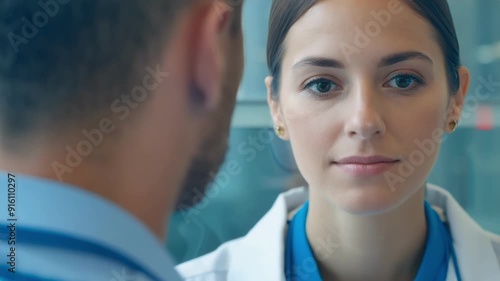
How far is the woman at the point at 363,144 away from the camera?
60cm

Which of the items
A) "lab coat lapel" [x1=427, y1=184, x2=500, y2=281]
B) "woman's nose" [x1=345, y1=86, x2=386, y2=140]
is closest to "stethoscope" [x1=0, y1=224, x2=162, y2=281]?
"woman's nose" [x1=345, y1=86, x2=386, y2=140]

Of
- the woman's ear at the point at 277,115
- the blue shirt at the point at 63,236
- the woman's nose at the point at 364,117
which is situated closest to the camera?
the blue shirt at the point at 63,236

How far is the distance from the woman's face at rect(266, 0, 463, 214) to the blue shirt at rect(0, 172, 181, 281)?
1.18 feet

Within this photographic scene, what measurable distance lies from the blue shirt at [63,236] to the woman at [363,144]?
0.36 metres

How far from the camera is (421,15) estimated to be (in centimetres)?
62

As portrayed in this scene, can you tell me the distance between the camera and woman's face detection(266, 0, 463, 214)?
600 mm

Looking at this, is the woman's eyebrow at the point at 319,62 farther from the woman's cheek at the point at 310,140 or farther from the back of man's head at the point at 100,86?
the back of man's head at the point at 100,86

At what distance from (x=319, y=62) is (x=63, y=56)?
0.39 meters

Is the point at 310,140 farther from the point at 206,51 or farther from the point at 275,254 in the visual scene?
the point at 206,51

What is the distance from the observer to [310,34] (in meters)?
0.63

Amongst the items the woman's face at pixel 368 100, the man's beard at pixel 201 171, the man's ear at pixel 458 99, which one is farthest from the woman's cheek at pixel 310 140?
the man's beard at pixel 201 171

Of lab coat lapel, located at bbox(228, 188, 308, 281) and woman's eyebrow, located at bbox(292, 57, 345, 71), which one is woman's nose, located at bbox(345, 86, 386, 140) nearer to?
woman's eyebrow, located at bbox(292, 57, 345, 71)

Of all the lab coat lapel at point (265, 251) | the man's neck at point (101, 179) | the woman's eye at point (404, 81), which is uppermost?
the woman's eye at point (404, 81)

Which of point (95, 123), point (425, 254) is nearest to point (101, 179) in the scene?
point (95, 123)
